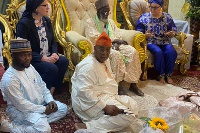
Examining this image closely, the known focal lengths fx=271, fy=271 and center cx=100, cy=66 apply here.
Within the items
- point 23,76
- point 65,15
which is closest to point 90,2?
point 65,15

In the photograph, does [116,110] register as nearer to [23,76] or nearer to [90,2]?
[23,76]

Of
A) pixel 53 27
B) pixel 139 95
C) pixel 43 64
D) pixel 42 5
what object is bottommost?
pixel 139 95

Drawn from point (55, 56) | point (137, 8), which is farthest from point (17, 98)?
point (137, 8)

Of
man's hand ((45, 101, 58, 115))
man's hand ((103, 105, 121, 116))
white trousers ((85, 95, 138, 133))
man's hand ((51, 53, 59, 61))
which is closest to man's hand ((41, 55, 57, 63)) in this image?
man's hand ((51, 53, 59, 61))

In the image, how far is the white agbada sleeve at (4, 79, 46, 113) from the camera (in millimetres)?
2223

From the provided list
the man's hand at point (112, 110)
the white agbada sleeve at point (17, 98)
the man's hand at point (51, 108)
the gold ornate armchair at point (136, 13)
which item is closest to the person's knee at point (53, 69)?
the man's hand at point (51, 108)

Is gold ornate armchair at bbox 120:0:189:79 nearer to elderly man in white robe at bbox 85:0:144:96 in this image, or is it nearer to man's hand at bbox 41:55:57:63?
elderly man in white robe at bbox 85:0:144:96

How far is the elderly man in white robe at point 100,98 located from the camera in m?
2.34

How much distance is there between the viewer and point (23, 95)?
2.33 m

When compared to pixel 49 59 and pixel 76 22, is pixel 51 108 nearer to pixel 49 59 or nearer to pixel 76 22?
pixel 49 59

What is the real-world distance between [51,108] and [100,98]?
446mm

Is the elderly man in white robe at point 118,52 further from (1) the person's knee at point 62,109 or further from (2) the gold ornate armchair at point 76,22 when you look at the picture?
(1) the person's knee at point 62,109

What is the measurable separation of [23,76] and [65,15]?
1.72 meters

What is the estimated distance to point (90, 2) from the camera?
13.1ft
